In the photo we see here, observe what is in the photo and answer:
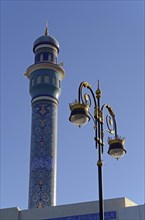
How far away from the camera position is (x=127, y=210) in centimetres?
2642

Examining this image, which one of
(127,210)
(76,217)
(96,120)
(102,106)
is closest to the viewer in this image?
(96,120)

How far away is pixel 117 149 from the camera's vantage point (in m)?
11.7

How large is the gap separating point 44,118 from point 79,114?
29.6m

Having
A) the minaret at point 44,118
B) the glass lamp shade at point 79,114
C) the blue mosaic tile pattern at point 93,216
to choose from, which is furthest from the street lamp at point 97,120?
the minaret at point 44,118

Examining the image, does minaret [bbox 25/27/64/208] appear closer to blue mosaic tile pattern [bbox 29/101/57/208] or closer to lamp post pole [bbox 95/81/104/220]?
blue mosaic tile pattern [bbox 29/101/57/208]

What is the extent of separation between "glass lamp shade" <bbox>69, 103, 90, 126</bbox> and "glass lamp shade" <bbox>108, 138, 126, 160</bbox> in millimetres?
1052

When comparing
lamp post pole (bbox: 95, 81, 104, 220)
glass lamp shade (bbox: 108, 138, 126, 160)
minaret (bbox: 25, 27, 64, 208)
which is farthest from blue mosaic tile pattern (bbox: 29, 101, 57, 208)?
lamp post pole (bbox: 95, 81, 104, 220)

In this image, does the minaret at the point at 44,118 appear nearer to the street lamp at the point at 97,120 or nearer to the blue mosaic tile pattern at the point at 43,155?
the blue mosaic tile pattern at the point at 43,155

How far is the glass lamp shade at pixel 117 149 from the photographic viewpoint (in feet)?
38.4

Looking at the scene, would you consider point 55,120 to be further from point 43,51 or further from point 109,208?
point 109,208

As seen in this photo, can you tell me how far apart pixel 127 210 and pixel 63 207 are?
13.1ft

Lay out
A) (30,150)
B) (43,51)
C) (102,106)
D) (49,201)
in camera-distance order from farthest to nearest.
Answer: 1. (43,51)
2. (30,150)
3. (49,201)
4. (102,106)

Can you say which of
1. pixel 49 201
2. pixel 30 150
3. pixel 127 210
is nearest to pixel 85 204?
pixel 127 210

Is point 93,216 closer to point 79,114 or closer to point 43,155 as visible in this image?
point 43,155
